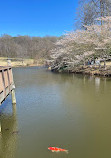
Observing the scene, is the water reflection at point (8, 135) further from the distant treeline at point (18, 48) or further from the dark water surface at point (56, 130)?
the distant treeline at point (18, 48)

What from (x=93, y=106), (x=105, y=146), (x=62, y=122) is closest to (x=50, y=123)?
(x=62, y=122)

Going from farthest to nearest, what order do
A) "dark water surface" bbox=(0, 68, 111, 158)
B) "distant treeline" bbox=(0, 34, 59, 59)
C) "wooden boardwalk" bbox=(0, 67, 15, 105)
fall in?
"distant treeline" bbox=(0, 34, 59, 59), "wooden boardwalk" bbox=(0, 67, 15, 105), "dark water surface" bbox=(0, 68, 111, 158)

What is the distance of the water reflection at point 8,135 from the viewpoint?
2.65 meters

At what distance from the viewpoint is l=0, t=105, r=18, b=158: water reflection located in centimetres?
265

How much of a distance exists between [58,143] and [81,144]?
0.52 m

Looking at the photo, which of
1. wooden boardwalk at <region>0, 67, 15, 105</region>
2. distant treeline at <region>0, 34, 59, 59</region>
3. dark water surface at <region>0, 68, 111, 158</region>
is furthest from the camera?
distant treeline at <region>0, 34, 59, 59</region>

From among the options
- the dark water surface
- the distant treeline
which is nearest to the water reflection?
the dark water surface

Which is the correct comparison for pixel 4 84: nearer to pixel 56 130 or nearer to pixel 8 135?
pixel 8 135

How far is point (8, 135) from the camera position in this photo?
3.23 metres

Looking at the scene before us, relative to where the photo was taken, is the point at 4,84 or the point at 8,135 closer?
the point at 8,135

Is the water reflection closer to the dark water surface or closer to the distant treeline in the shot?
the dark water surface

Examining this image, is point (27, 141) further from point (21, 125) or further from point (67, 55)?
point (67, 55)

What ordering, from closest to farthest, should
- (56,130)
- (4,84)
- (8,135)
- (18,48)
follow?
(8,135), (56,130), (4,84), (18,48)

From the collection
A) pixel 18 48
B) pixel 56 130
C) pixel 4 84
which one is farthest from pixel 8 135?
pixel 18 48
